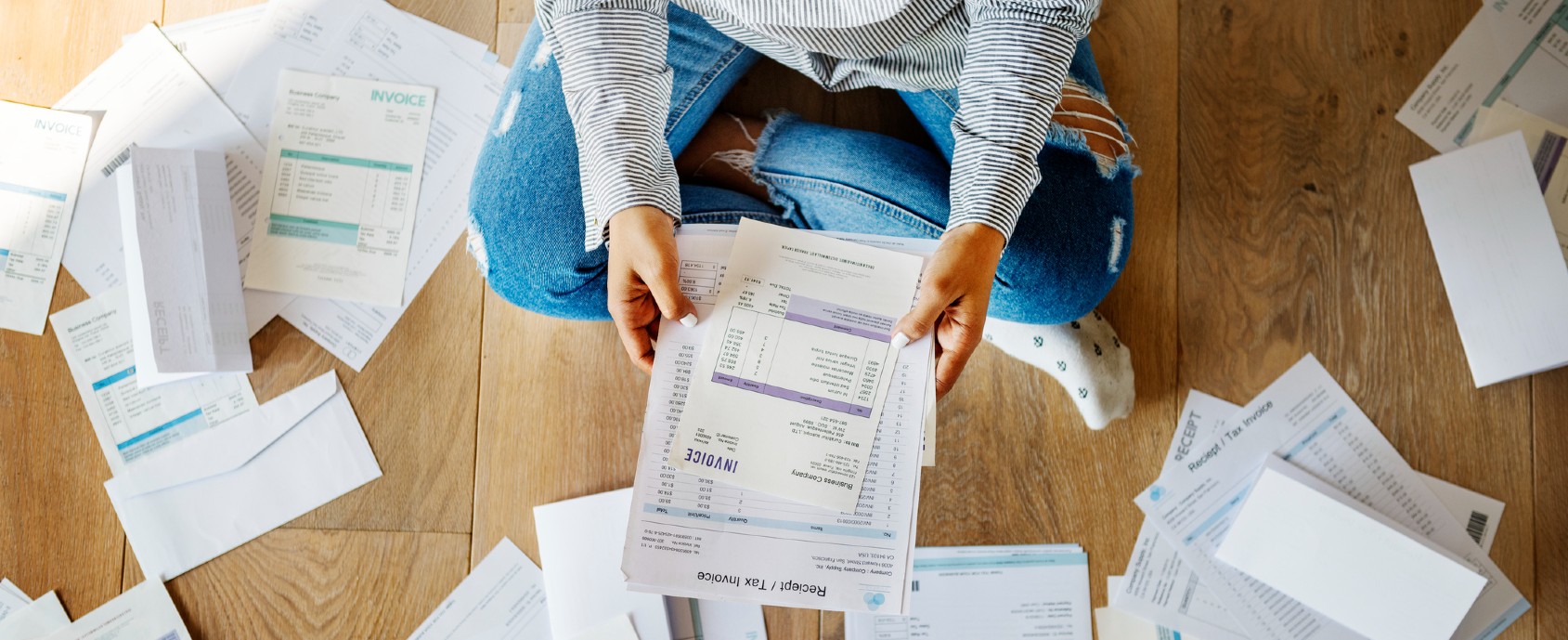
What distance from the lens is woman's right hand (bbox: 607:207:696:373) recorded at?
713mm

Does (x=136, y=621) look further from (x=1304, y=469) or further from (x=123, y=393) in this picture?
(x=1304, y=469)

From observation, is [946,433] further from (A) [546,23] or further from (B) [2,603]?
(B) [2,603]

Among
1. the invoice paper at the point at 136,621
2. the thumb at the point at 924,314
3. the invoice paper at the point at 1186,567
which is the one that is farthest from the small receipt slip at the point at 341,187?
the invoice paper at the point at 1186,567

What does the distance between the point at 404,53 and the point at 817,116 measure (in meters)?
0.50

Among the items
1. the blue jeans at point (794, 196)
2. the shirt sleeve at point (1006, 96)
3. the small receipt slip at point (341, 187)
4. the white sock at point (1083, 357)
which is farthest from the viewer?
the small receipt slip at point (341, 187)

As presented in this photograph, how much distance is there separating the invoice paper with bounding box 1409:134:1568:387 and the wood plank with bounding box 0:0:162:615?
156 centimetres

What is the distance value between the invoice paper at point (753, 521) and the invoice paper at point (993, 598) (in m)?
0.31

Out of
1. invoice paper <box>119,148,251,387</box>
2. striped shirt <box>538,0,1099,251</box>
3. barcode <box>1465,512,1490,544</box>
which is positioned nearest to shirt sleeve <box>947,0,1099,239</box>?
striped shirt <box>538,0,1099,251</box>

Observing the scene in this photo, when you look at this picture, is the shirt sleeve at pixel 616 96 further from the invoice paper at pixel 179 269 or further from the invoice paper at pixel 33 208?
the invoice paper at pixel 33 208

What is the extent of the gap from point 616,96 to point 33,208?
2.69 feet

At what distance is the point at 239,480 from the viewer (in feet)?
3.49

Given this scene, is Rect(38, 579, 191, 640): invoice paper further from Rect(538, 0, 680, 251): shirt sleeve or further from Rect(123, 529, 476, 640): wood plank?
Rect(538, 0, 680, 251): shirt sleeve

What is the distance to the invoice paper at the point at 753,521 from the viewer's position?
730mm

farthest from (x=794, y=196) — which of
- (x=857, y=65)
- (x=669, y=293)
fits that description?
(x=669, y=293)
